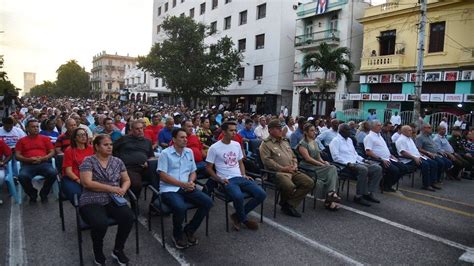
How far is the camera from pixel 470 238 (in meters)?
4.91

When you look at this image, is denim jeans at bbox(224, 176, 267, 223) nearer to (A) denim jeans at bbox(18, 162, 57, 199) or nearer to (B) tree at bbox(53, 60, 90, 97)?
(A) denim jeans at bbox(18, 162, 57, 199)

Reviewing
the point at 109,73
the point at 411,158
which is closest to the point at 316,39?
the point at 411,158

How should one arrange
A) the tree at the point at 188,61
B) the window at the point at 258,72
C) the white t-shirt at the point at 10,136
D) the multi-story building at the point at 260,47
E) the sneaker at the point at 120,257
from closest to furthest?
the sneaker at the point at 120,257
the white t-shirt at the point at 10,136
the tree at the point at 188,61
the multi-story building at the point at 260,47
the window at the point at 258,72

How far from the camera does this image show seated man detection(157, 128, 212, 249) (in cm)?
426

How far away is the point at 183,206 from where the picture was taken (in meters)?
4.25

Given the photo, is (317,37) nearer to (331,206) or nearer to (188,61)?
(188,61)

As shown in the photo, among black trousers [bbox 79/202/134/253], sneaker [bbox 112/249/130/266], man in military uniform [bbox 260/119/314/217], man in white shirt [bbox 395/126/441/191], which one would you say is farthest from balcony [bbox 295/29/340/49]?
sneaker [bbox 112/249/130/266]

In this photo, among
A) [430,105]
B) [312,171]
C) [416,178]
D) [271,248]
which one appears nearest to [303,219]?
[312,171]

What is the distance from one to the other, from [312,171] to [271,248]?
82.7 inches

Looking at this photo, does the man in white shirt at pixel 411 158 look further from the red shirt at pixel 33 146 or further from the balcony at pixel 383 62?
the balcony at pixel 383 62

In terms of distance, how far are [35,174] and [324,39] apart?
77.9 feet

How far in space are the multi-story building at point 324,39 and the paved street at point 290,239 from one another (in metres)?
18.0

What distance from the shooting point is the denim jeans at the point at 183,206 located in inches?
166

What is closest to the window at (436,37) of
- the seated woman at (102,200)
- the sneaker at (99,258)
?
the seated woman at (102,200)
